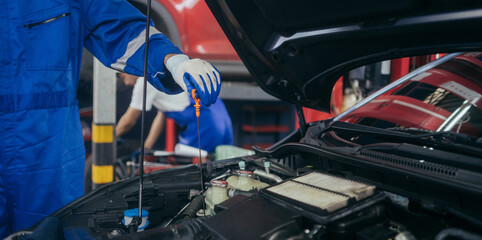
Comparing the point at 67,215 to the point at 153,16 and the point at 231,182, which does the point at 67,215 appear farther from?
the point at 153,16

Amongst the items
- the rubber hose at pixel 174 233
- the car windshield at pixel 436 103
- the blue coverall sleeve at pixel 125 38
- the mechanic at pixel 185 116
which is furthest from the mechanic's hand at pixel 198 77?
the mechanic at pixel 185 116

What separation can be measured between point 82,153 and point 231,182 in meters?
0.67

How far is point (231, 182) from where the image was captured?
1.22 m

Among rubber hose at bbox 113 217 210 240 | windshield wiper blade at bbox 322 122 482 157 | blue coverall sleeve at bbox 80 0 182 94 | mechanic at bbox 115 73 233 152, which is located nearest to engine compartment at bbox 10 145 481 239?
rubber hose at bbox 113 217 210 240

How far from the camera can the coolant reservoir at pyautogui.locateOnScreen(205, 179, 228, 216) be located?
1106 millimetres

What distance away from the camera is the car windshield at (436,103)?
118 centimetres

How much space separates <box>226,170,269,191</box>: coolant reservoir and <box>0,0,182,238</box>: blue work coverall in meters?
0.46

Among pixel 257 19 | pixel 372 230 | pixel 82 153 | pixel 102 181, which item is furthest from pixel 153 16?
pixel 372 230

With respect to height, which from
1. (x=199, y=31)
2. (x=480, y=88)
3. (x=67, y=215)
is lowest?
(x=67, y=215)

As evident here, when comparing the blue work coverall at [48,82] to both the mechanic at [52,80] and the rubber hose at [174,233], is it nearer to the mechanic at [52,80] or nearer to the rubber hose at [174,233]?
the mechanic at [52,80]

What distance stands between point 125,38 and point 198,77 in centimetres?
41

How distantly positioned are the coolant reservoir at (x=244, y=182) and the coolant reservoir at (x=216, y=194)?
0.08 metres

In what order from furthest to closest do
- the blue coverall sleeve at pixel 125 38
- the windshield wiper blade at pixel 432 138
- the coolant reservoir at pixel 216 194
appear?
1. the blue coverall sleeve at pixel 125 38
2. the coolant reservoir at pixel 216 194
3. the windshield wiper blade at pixel 432 138

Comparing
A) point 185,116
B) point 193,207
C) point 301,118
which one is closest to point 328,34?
point 301,118
